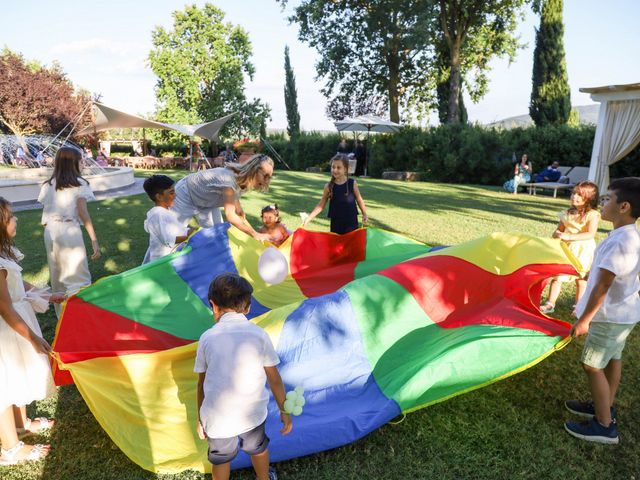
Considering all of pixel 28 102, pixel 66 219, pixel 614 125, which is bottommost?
pixel 66 219

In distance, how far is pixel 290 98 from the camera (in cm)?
3809

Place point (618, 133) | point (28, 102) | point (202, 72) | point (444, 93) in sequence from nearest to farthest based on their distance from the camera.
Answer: point (618, 133), point (28, 102), point (444, 93), point (202, 72)

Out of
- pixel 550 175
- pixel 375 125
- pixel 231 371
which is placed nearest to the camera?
pixel 231 371

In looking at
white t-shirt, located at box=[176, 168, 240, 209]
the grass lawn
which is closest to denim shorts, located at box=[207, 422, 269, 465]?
the grass lawn

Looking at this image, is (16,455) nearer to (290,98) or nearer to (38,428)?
(38,428)

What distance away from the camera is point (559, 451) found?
2.59 metres

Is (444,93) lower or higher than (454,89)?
higher

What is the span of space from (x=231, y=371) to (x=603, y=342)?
7.03 feet

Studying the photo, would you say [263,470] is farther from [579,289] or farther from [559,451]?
[579,289]

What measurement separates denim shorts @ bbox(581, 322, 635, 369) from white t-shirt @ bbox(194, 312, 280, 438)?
1.93m

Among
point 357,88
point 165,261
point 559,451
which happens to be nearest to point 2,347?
point 165,261

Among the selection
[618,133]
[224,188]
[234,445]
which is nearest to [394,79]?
[618,133]

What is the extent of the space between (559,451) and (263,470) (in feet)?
5.63

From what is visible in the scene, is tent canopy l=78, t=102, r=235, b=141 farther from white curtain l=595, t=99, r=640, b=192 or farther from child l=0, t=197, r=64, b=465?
child l=0, t=197, r=64, b=465
